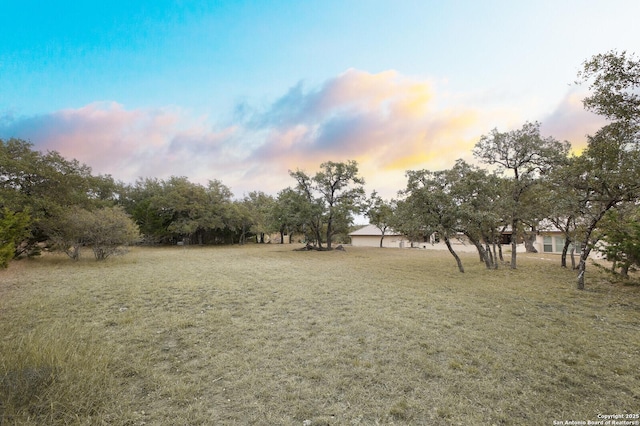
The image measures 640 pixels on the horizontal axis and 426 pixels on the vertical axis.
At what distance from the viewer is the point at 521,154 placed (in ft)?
40.7

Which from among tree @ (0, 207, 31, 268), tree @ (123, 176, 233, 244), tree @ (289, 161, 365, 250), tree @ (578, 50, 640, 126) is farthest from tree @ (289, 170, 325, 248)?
tree @ (578, 50, 640, 126)

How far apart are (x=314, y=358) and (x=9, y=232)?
48.6 feet

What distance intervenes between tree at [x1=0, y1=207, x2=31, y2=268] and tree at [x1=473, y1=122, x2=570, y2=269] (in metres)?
20.8

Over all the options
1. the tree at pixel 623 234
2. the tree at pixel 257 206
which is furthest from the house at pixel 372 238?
the tree at pixel 623 234

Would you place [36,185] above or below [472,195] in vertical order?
above

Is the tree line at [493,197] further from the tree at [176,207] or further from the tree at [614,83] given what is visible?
the tree at [176,207]

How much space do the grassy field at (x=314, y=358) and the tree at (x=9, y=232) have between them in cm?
349

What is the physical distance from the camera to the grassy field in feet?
8.38

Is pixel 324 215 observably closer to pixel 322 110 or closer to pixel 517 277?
pixel 322 110

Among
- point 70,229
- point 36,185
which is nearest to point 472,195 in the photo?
point 70,229

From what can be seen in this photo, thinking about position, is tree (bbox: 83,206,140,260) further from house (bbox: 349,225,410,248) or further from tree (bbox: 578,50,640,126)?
house (bbox: 349,225,410,248)

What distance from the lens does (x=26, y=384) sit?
2.62 m

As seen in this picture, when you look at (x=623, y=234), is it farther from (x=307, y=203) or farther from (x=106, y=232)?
(x=106, y=232)

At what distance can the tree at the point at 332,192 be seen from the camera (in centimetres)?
2503
